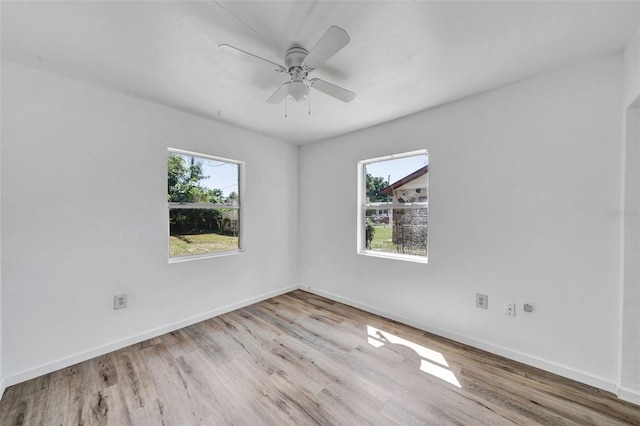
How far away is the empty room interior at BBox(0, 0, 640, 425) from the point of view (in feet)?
5.03

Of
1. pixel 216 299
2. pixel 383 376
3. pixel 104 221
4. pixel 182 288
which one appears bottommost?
pixel 383 376

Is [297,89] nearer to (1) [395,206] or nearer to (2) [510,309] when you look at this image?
(1) [395,206]

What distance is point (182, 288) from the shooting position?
8.95 ft

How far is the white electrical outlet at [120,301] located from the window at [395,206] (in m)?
2.62

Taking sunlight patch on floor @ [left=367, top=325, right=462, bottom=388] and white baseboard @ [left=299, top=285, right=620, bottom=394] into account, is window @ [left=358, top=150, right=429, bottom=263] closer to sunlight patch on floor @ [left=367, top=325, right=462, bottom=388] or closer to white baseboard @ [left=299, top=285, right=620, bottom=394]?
white baseboard @ [left=299, top=285, right=620, bottom=394]

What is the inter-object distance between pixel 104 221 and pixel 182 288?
39.8 inches

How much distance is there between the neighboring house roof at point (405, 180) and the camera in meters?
2.78

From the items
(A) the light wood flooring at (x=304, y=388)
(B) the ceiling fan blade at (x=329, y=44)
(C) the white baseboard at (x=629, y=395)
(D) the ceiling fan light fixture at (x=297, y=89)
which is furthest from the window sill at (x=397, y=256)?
(B) the ceiling fan blade at (x=329, y=44)

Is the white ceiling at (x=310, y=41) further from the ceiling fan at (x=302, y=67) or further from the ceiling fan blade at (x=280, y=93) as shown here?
the ceiling fan blade at (x=280, y=93)

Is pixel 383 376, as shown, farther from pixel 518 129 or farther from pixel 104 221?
pixel 104 221

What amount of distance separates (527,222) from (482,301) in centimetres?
81

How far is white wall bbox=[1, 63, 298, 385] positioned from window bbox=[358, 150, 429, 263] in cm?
197

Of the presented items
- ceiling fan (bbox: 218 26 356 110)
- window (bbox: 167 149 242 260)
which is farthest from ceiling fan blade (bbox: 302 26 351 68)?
window (bbox: 167 149 242 260)

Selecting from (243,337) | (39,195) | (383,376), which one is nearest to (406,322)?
(383,376)
